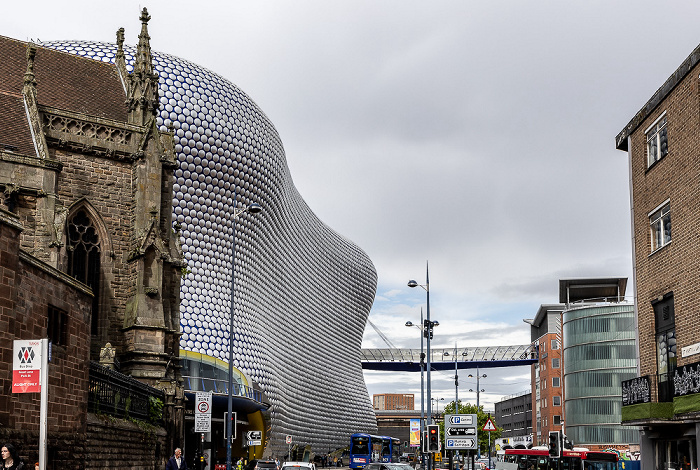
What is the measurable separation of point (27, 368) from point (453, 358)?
548ft

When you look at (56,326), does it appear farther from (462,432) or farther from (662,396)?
(662,396)

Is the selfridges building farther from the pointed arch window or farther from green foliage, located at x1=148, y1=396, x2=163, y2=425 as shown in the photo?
green foliage, located at x1=148, y1=396, x2=163, y2=425

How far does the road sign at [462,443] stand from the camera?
28891mm

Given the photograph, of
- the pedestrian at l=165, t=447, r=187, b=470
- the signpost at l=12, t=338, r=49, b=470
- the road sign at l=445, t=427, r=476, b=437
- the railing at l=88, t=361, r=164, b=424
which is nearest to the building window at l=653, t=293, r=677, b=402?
the road sign at l=445, t=427, r=476, b=437

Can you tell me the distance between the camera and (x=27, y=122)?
3328 cm

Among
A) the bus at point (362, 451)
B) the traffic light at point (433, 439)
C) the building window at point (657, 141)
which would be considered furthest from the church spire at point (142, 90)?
the bus at point (362, 451)

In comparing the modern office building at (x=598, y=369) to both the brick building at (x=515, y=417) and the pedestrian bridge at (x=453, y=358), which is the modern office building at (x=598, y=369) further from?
the pedestrian bridge at (x=453, y=358)

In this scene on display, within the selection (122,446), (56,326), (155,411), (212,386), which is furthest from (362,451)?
(56,326)

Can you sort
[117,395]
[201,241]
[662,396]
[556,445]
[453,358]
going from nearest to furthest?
[117,395]
[662,396]
[556,445]
[201,241]
[453,358]

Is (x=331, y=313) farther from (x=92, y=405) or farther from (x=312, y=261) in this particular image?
(x=92, y=405)

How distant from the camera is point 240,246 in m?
69.4

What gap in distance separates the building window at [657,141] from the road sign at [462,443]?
36.1 ft

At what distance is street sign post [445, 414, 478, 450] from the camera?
29125 millimetres

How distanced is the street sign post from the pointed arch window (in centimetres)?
1432
